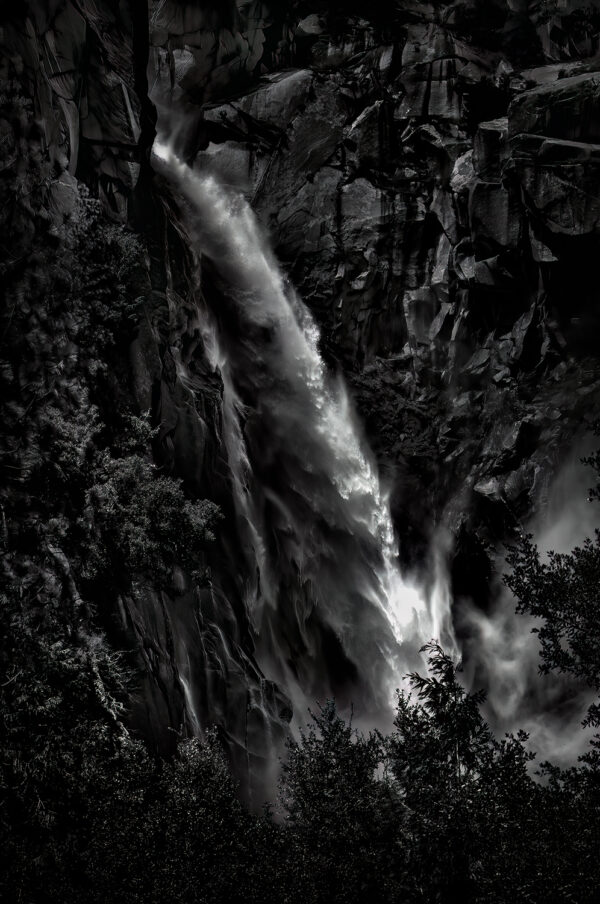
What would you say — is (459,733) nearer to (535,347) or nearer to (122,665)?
(122,665)

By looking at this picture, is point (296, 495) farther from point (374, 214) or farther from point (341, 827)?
point (341, 827)

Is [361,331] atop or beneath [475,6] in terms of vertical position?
beneath

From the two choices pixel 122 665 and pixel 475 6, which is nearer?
pixel 122 665

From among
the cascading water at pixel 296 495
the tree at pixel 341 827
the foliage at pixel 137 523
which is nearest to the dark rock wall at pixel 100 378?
the foliage at pixel 137 523

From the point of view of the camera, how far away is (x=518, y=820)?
10797 millimetres

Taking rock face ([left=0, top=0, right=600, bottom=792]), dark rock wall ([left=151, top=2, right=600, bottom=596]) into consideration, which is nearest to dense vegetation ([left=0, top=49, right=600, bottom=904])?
rock face ([left=0, top=0, right=600, bottom=792])

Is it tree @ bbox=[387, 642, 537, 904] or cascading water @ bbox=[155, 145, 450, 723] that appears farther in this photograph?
cascading water @ bbox=[155, 145, 450, 723]

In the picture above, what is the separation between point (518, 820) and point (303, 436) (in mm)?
15980

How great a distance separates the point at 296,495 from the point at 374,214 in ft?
36.9

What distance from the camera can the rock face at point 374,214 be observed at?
60.0 ft

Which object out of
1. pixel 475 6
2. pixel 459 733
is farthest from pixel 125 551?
pixel 475 6

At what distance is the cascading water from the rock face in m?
0.97

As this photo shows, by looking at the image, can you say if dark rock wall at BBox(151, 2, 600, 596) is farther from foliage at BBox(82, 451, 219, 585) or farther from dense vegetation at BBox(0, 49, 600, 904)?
dense vegetation at BBox(0, 49, 600, 904)

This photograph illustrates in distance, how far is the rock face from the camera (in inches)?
720
